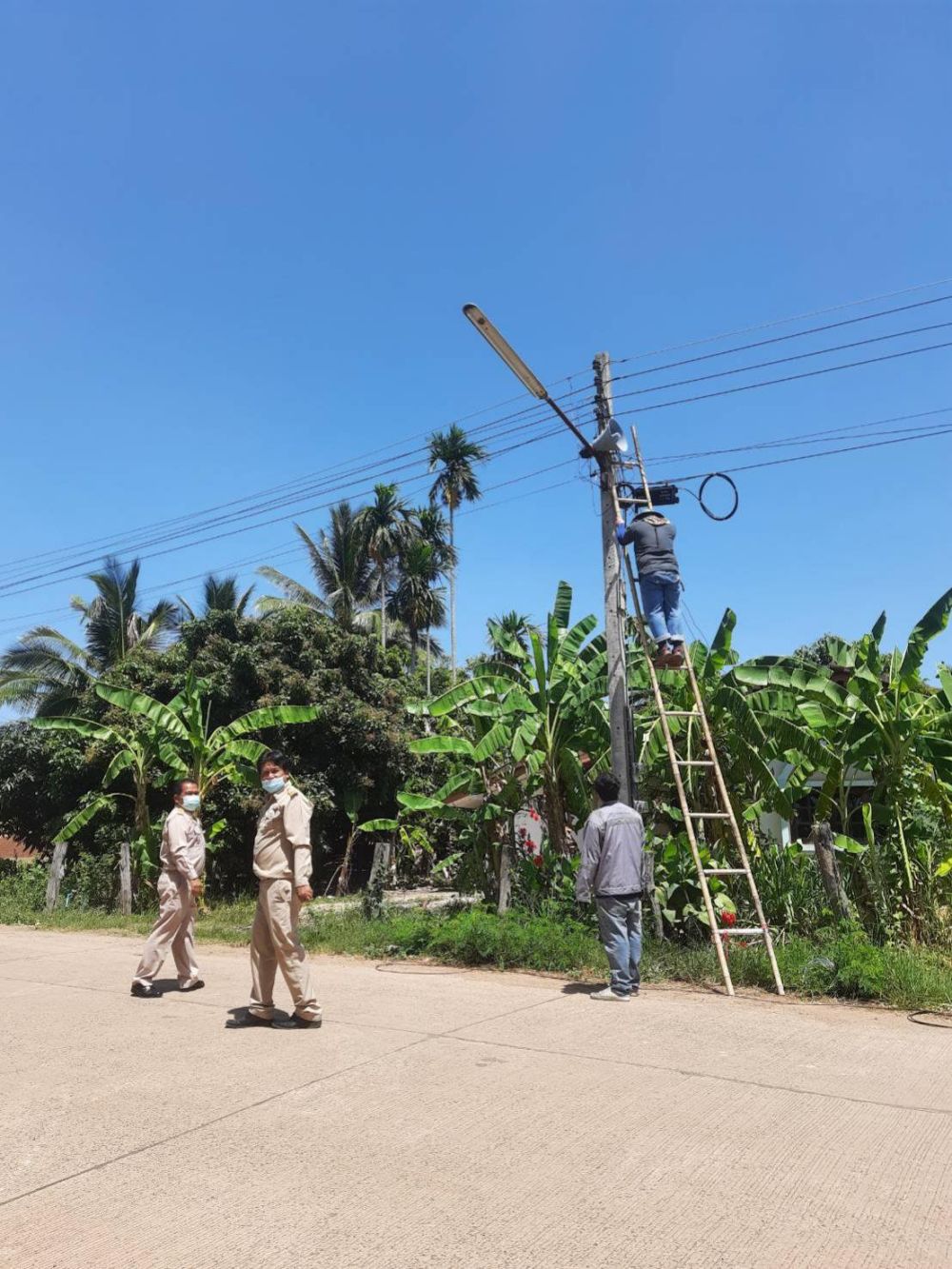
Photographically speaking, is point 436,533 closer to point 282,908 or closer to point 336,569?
point 336,569

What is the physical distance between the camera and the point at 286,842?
677 centimetres

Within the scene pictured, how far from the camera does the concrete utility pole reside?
9.63 meters

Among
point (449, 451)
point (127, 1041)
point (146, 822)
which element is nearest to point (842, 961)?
point (127, 1041)

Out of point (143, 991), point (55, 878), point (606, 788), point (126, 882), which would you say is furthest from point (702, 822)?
Result: point (55, 878)

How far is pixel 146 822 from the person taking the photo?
16406mm

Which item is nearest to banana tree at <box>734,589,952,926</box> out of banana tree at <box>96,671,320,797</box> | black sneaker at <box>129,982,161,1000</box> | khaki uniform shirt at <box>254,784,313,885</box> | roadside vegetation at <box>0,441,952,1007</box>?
roadside vegetation at <box>0,441,952,1007</box>

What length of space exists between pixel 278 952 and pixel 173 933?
1.98 metres

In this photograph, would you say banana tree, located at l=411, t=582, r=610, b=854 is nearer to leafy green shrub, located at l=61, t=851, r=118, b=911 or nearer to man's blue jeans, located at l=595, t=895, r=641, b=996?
man's blue jeans, located at l=595, t=895, r=641, b=996

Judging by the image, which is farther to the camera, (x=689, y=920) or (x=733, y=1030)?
(x=689, y=920)

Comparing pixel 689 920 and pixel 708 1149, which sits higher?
pixel 689 920

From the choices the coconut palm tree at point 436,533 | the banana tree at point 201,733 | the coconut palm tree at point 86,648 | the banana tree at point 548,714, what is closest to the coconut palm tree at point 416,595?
the coconut palm tree at point 436,533

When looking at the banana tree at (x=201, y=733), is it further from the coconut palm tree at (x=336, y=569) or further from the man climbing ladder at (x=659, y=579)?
the coconut palm tree at (x=336, y=569)

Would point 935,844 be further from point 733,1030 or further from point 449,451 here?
point 449,451

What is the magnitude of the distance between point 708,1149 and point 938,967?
4.89m
